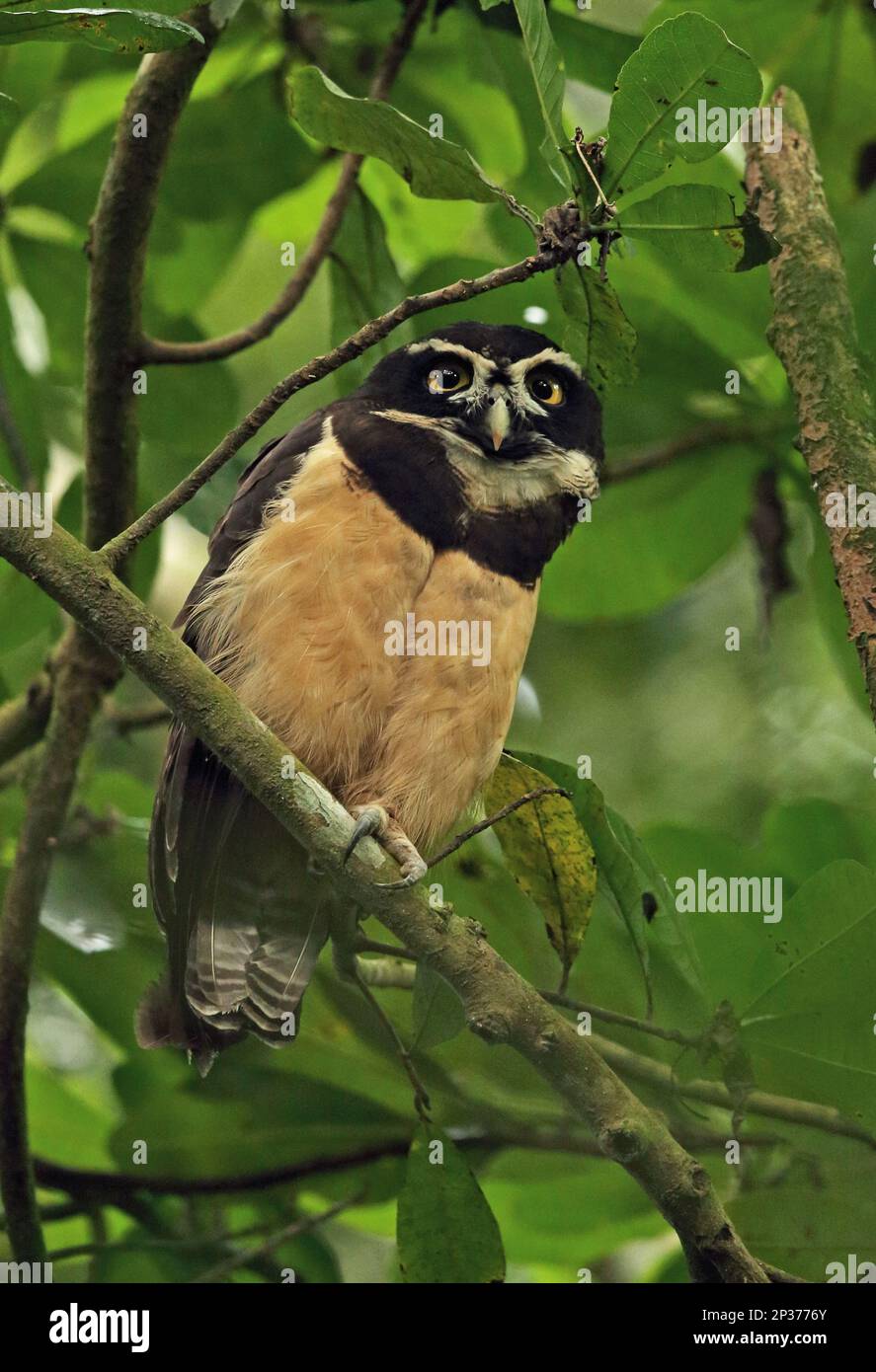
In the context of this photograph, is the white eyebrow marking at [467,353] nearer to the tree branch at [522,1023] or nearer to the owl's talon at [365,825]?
the owl's talon at [365,825]

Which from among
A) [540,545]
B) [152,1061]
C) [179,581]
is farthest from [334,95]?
[179,581]

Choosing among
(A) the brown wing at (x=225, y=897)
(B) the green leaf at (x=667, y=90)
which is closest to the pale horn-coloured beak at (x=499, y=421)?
(A) the brown wing at (x=225, y=897)

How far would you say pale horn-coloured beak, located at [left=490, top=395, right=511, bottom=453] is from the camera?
3.11 m

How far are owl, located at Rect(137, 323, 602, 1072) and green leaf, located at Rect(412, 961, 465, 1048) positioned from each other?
0.36m

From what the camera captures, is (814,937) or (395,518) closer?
(814,937)

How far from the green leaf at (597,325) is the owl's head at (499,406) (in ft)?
1.32

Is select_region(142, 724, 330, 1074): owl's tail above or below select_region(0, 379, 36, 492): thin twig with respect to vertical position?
below

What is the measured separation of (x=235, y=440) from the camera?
7.14 feet

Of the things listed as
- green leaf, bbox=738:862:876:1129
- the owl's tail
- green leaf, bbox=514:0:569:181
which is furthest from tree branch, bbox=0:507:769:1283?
green leaf, bbox=514:0:569:181

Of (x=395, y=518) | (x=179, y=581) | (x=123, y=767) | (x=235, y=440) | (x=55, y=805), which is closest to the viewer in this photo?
(x=235, y=440)

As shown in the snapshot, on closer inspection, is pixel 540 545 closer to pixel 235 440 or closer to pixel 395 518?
pixel 395 518

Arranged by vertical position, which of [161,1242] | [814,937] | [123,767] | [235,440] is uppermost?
[123,767]

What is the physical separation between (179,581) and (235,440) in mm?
3849

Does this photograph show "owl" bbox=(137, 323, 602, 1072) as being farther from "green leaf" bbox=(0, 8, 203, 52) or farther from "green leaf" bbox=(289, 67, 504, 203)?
"green leaf" bbox=(0, 8, 203, 52)
